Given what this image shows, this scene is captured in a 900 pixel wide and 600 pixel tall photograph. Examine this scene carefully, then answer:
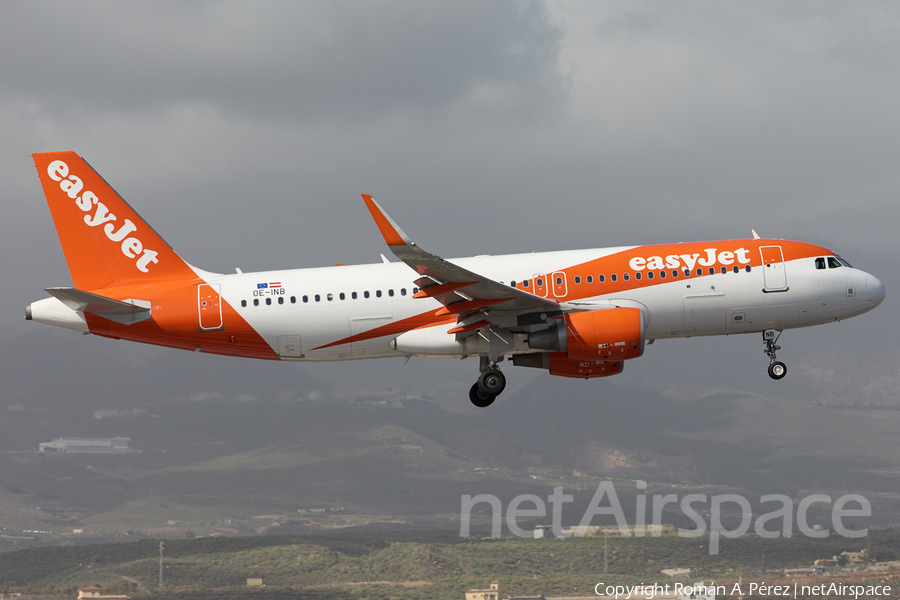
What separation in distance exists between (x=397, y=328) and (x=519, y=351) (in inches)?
214

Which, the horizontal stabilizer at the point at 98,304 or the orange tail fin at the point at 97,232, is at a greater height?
the orange tail fin at the point at 97,232

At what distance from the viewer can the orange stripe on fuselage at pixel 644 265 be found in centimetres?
3997

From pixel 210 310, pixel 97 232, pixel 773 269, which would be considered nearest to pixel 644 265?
pixel 773 269

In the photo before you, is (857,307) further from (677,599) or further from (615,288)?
(677,599)

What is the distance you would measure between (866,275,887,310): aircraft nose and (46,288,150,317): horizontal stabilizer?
32.7 metres

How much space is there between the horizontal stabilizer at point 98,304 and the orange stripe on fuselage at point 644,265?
16.8m

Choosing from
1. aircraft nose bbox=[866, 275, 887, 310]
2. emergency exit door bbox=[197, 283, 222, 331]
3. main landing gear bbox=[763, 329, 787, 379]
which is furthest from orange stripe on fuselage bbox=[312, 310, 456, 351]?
aircraft nose bbox=[866, 275, 887, 310]

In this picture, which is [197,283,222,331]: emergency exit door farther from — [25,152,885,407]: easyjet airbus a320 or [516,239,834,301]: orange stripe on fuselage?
[516,239,834,301]: orange stripe on fuselage

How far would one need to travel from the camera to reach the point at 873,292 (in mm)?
42625

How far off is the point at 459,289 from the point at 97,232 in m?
18.0

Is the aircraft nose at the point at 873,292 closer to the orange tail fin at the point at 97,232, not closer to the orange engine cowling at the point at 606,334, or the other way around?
the orange engine cowling at the point at 606,334

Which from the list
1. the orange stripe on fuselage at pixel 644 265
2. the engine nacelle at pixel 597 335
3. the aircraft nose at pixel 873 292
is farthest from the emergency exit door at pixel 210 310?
the aircraft nose at pixel 873 292

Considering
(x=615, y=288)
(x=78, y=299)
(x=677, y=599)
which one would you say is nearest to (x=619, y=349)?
(x=615, y=288)

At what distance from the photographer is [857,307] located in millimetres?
42094
